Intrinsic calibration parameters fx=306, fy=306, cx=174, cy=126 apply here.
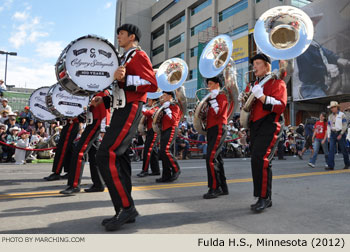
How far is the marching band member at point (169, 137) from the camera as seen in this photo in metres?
6.30

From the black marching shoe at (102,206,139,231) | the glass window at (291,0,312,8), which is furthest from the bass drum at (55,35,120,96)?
the glass window at (291,0,312,8)

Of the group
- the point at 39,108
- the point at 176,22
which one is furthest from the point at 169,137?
the point at 176,22

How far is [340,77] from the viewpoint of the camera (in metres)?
23.2

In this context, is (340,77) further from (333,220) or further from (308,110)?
(333,220)

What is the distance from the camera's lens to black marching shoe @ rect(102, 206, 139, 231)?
9.34 feet

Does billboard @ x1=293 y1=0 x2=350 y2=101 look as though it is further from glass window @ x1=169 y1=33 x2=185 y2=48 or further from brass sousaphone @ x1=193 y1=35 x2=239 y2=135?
glass window @ x1=169 y1=33 x2=185 y2=48

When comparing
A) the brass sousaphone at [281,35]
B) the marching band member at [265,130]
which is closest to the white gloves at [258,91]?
the marching band member at [265,130]

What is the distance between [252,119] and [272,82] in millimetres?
542

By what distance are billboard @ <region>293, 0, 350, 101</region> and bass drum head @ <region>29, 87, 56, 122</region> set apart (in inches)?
878

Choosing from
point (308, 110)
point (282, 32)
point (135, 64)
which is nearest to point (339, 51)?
point (308, 110)

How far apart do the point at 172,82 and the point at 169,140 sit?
151 centimetres

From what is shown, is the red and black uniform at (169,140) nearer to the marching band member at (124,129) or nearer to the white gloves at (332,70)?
the marching band member at (124,129)

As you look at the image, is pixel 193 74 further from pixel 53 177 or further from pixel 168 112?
pixel 53 177

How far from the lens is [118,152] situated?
3.12 m
